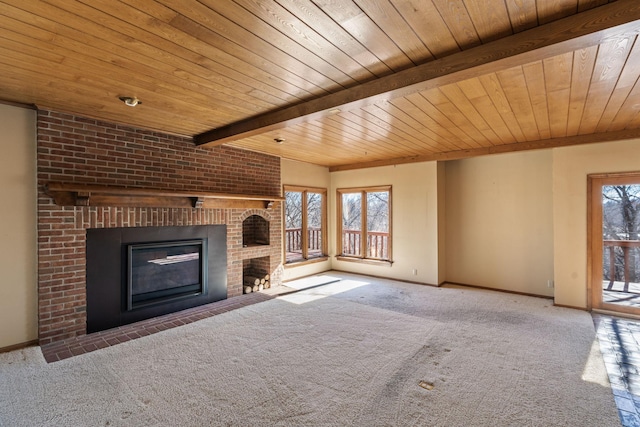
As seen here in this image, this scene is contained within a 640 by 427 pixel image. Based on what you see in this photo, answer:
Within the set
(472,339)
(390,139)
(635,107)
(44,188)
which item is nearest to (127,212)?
(44,188)

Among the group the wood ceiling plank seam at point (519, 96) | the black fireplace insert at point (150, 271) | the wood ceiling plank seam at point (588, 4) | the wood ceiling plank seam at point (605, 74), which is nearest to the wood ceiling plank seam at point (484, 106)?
the wood ceiling plank seam at point (519, 96)

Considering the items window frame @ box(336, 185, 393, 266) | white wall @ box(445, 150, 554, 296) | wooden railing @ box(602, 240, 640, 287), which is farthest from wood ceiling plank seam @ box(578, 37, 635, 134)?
window frame @ box(336, 185, 393, 266)

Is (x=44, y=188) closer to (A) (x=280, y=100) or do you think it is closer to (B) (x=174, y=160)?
(B) (x=174, y=160)

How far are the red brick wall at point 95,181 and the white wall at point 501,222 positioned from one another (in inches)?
167

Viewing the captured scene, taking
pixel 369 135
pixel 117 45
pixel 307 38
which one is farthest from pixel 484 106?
pixel 117 45

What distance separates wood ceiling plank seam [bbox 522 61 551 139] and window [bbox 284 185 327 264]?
13.9 ft

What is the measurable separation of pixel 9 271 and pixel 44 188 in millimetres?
909

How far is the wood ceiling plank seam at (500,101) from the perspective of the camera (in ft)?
8.59

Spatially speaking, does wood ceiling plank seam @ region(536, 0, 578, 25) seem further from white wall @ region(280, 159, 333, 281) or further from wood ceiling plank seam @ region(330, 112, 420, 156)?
white wall @ region(280, 159, 333, 281)

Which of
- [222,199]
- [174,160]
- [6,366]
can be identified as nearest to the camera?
[6,366]

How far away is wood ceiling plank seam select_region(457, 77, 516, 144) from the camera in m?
2.71

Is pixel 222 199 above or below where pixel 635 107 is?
below

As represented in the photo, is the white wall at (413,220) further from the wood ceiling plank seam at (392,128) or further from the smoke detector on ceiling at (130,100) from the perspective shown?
the smoke detector on ceiling at (130,100)

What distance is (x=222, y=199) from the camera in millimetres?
4891
